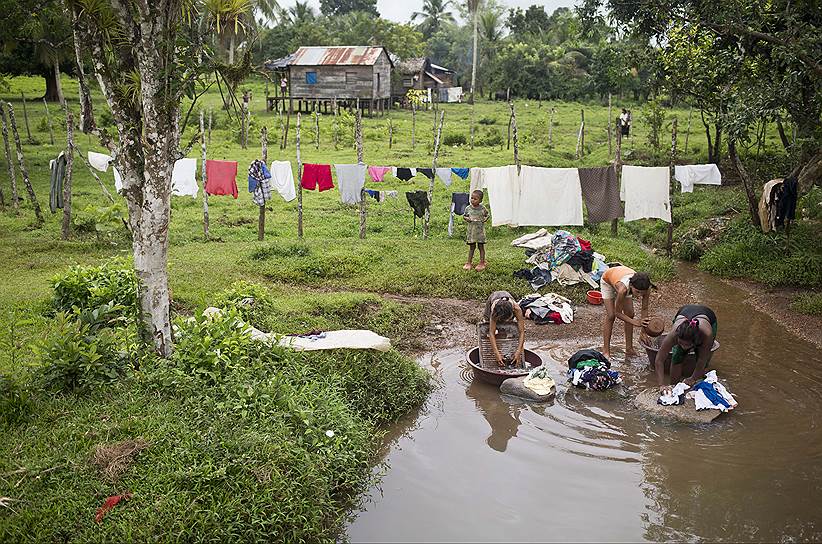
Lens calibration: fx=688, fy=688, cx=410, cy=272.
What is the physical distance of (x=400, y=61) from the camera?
133 ft

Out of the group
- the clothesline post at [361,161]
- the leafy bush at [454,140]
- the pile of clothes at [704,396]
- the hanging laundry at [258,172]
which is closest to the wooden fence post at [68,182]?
the hanging laundry at [258,172]

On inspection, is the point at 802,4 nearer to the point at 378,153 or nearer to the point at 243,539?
the point at 243,539

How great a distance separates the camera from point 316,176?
13.7m

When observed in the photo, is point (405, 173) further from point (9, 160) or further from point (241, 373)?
point (9, 160)

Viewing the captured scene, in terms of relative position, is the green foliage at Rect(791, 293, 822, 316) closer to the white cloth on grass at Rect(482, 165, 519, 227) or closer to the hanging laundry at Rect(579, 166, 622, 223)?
the hanging laundry at Rect(579, 166, 622, 223)

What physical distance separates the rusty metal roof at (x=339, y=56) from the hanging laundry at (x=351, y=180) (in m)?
20.9

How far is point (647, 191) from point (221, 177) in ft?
28.0

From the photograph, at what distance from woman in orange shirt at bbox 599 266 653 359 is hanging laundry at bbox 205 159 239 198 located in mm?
8343

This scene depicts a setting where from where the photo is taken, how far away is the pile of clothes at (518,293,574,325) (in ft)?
33.6

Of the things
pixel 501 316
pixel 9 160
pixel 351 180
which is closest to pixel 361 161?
pixel 351 180

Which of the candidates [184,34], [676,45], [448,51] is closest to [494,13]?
[448,51]

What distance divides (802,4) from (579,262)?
502 centimetres

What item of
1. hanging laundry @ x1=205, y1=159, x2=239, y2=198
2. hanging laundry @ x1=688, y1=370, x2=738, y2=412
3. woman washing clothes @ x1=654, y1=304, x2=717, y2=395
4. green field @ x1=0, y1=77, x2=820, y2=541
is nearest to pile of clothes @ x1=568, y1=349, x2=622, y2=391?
woman washing clothes @ x1=654, y1=304, x2=717, y2=395

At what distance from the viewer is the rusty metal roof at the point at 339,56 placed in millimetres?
32969
